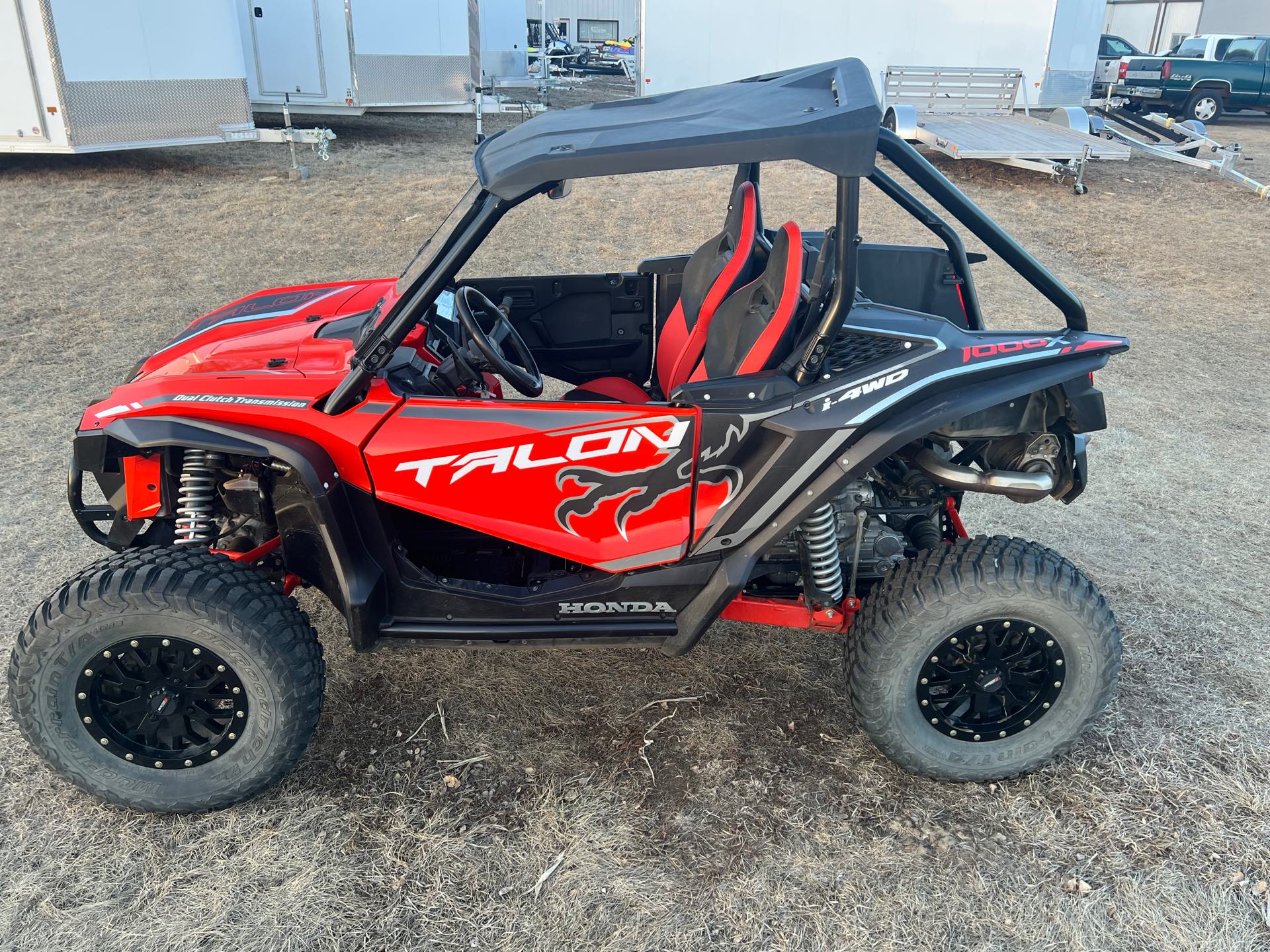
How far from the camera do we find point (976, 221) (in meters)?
2.59

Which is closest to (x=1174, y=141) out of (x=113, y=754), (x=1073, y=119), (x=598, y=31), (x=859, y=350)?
(x=1073, y=119)

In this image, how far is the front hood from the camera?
2744 mm

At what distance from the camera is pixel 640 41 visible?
1214 cm

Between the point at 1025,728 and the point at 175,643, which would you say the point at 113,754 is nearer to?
the point at 175,643

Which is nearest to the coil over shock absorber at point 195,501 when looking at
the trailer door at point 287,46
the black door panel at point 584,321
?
the black door panel at point 584,321

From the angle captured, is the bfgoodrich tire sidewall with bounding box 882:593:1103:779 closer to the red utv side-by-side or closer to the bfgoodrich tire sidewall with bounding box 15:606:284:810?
the red utv side-by-side

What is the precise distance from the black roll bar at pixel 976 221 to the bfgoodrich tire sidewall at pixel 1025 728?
2.76 feet

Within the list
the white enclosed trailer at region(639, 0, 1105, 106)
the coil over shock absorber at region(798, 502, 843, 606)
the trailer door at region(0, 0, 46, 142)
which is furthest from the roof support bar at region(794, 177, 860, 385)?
the white enclosed trailer at region(639, 0, 1105, 106)

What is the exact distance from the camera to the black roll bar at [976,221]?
8.30ft

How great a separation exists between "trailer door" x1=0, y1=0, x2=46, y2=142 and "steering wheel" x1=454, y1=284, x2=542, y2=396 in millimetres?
7173

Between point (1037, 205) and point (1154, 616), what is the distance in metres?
7.66

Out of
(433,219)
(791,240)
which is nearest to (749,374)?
(791,240)

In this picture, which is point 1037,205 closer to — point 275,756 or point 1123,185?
point 1123,185

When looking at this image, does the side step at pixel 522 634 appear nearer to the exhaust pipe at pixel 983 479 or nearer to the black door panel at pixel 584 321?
the exhaust pipe at pixel 983 479
